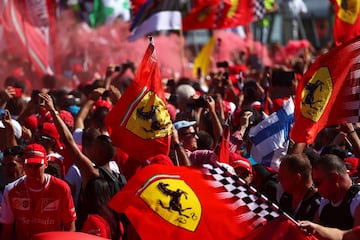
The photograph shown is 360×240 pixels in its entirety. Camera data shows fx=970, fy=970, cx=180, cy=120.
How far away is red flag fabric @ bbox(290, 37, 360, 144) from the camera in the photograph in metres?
7.71

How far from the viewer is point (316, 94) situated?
7883mm

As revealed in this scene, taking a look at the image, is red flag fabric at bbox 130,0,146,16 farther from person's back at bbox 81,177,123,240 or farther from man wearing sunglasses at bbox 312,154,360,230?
man wearing sunglasses at bbox 312,154,360,230

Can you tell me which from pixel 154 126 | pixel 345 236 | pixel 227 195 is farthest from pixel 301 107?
pixel 345 236

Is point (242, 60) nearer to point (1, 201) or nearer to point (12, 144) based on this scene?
point (12, 144)

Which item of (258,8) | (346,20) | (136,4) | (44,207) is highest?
(346,20)

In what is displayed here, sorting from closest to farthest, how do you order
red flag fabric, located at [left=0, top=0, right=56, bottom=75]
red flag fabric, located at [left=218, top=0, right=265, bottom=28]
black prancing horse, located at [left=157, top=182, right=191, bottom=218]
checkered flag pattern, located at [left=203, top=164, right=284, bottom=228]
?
checkered flag pattern, located at [left=203, top=164, right=284, bottom=228] → black prancing horse, located at [left=157, top=182, right=191, bottom=218] → red flag fabric, located at [left=0, top=0, right=56, bottom=75] → red flag fabric, located at [left=218, top=0, right=265, bottom=28]

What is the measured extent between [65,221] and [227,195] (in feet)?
5.05

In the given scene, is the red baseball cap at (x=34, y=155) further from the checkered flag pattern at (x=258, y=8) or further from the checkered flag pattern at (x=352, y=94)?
the checkered flag pattern at (x=258, y=8)

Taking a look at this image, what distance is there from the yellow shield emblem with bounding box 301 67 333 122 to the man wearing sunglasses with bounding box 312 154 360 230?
1.50 metres

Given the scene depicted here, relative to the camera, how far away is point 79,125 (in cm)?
957

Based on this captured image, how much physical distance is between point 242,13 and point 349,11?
5.72m

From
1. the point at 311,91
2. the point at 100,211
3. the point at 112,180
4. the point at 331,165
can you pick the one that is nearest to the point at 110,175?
the point at 112,180

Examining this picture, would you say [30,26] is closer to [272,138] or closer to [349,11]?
[349,11]

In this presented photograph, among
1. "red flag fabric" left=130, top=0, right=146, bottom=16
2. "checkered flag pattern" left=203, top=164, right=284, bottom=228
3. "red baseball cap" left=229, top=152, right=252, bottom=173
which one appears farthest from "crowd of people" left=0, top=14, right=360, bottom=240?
"red flag fabric" left=130, top=0, right=146, bottom=16
